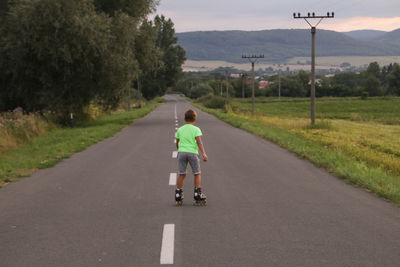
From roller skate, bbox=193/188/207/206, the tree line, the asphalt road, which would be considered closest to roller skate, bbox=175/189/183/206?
the asphalt road

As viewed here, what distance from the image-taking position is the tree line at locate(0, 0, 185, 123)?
2275 centimetres

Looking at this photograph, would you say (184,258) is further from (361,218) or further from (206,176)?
(206,176)

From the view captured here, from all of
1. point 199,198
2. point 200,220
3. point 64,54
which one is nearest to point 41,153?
point 199,198

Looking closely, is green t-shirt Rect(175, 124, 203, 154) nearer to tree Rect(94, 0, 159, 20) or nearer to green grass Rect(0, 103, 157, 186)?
green grass Rect(0, 103, 157, 186)

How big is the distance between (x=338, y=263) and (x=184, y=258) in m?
1.55

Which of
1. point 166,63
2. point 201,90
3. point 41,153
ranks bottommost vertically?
point 41,153

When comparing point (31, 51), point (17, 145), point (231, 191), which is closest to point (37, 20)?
point (31, 51)

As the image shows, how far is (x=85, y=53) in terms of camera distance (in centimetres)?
2336

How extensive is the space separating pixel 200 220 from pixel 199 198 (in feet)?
3.03

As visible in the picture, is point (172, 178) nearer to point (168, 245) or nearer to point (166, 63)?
point (168, 245)

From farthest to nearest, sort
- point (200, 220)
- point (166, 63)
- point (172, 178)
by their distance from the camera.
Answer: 1. point (166, 63)
2. point (172, 178)
3. point (200, 220)

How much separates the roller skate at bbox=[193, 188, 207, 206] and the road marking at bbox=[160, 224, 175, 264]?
1196 millimetres

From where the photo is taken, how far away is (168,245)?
505 centimetres

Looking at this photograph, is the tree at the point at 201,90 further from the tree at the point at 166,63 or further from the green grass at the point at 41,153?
the green grass at the point at 41,153
